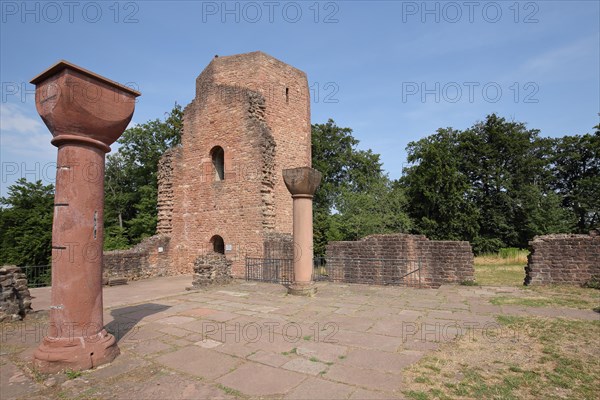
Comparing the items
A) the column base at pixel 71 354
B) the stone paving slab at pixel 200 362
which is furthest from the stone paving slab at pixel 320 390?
the column base at pixel 71 354

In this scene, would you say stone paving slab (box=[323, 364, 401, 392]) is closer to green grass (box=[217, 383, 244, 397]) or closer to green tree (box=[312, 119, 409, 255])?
green grass (box=[217, 383, 244, 397])

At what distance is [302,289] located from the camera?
27.2 feet

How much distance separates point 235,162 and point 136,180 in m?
21.0

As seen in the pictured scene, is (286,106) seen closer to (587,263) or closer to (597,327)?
(587,263)

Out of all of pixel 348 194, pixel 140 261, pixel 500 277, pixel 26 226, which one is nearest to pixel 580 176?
pixel 348 194

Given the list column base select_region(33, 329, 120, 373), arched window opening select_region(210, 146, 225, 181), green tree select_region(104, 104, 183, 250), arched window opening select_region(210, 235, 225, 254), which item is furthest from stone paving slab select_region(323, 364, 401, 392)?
green tree select_region(104, 104, 183, 250)

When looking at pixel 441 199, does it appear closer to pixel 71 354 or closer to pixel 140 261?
pixel 140 261

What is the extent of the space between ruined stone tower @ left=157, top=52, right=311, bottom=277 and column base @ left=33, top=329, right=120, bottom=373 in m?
10.0

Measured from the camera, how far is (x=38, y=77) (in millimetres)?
4059

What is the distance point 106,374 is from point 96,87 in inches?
126

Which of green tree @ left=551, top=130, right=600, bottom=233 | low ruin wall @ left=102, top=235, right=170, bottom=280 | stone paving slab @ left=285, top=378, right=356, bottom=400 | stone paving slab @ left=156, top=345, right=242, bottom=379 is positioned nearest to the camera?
→ stone paving slab @ left=285, top=378, right=356, bottom=400

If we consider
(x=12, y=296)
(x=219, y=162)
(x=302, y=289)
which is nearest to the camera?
(x=12, y=296)

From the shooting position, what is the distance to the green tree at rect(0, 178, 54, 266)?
80.2ft

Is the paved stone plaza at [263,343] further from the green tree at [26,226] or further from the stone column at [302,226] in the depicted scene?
the green tree at [26,226]
